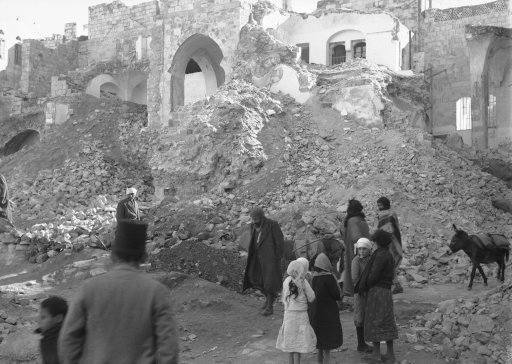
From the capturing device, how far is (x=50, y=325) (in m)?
4.52

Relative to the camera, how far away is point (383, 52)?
2223 cm

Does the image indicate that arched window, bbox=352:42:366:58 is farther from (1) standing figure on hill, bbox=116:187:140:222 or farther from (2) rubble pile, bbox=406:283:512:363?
(2) rubble pile, bbox=406:283:512:363

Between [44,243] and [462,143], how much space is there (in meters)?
14.4

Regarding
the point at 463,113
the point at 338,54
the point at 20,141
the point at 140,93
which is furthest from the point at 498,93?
the point at 20,141

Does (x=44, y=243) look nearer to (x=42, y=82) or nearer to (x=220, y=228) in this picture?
(x=220, y=228)

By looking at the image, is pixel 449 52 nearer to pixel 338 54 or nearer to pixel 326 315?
pixel 338 54

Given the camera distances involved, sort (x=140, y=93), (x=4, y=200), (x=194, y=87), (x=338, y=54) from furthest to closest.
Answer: (x=140, y=93)
(x=338, y=54)
(x=194, y=87)
(x=4, y=200)

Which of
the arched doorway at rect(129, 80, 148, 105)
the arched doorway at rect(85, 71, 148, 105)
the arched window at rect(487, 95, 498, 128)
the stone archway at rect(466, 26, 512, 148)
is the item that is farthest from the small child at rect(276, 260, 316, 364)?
the arched doorway at rect(129, 80, 148, 105)

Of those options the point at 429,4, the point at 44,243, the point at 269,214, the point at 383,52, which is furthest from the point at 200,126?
the point at 429,4

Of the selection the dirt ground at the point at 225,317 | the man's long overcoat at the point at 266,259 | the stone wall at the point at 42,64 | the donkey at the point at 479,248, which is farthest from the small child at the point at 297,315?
the stone wall at the point at 42,64

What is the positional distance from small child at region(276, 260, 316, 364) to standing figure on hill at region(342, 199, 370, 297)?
1704 mm

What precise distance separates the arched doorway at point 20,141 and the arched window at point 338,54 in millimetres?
13179

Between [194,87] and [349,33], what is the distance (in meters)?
5.87

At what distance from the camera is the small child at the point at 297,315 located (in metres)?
6.00
